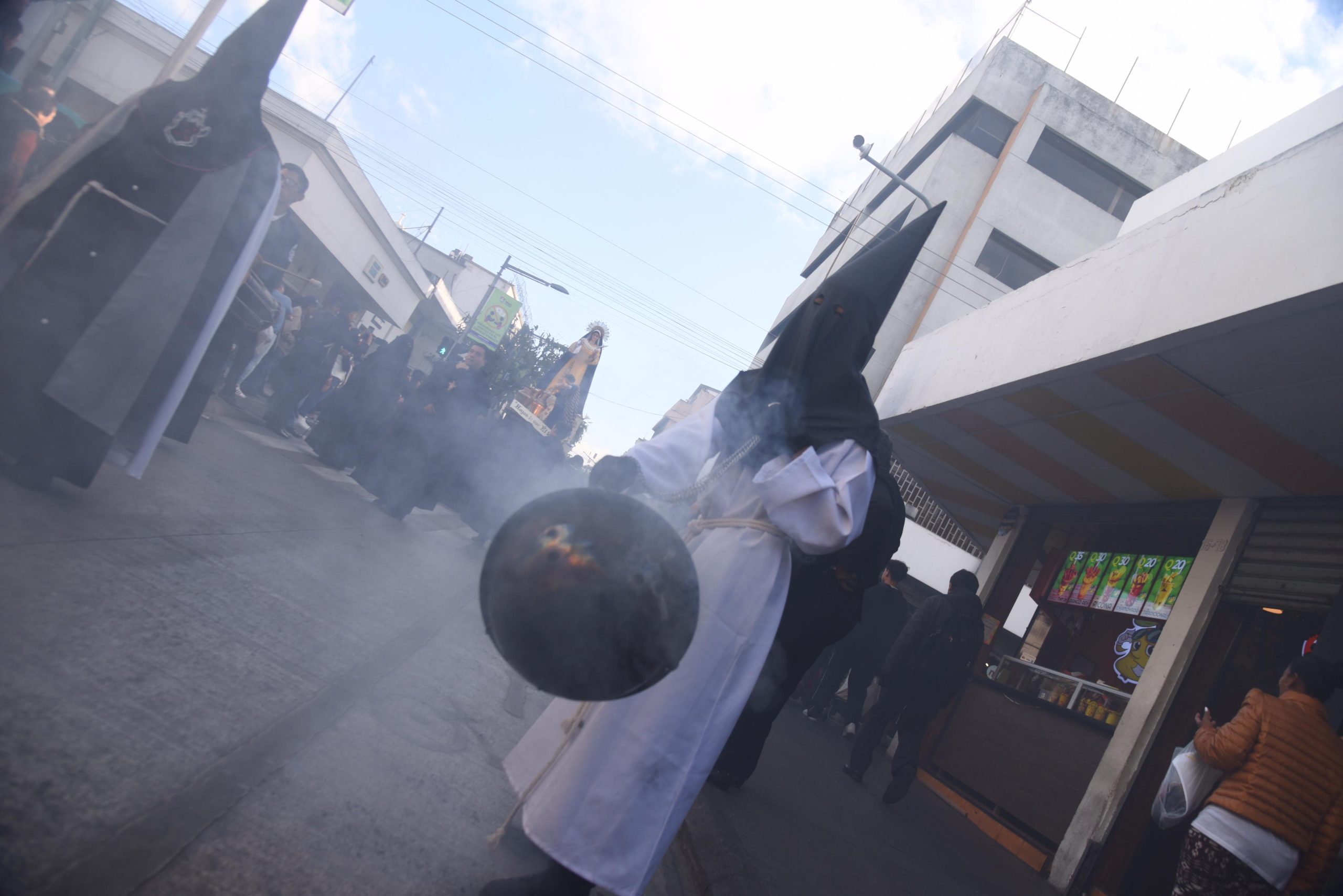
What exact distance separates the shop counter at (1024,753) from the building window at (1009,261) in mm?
16186

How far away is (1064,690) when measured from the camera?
22.8ft

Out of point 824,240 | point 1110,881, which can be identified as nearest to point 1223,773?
point 1110,881

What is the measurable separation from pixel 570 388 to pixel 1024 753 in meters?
8.19

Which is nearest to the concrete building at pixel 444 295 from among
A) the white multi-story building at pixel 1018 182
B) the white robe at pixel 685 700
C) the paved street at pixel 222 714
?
the white multi-story building at pixel 1018 182

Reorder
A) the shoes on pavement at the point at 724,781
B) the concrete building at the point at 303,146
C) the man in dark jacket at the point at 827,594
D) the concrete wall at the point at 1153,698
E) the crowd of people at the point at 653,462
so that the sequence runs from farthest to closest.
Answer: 1. the concrete building at the point at 303,146
2. the concrete wall at the point at 1153,698
3. the shoes on pavement at the point at 724,781
4. the man in dark jacket at the point at 827,594
5. the crowd of people at the point at 653,462

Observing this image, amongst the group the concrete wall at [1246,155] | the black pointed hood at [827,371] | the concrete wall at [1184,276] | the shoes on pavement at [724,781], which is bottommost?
the shoes on pavement at [724,781]

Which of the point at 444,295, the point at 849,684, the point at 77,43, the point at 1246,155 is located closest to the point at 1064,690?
the point at 849,684

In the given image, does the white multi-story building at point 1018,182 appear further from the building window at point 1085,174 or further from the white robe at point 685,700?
the white robe at point 685,700

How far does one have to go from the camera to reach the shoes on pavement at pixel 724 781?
154 inches

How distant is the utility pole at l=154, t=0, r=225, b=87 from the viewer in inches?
297

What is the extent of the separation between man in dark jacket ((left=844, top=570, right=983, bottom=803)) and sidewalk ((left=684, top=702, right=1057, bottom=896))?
35 centimetres

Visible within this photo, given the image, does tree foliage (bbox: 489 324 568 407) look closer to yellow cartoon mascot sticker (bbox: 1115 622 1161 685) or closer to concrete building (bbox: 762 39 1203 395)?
concrete building (bbox: 762 39 1203 395)

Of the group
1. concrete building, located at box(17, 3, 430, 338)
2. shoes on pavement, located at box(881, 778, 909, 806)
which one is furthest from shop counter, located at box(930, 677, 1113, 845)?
concrete building, located at box(17, 3, 430, 338)

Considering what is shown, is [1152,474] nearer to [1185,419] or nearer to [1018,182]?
[1185,419]
